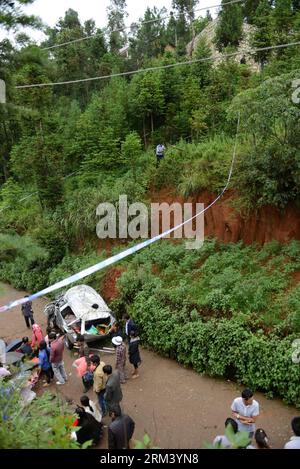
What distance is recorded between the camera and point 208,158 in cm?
1446

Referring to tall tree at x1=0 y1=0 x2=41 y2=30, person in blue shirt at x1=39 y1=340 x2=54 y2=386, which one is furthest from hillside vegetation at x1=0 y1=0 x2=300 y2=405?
person in blue shirt at x1=39 y1=340 x2=54 y2=386

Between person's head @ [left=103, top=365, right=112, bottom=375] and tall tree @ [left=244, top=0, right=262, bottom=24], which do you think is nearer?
person's head @ [left=103, top=365, right=112, bottom=375]

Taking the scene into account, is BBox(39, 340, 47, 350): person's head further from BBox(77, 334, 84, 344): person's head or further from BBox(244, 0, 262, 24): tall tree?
BBox(244, 0, 262, 24): tall tree

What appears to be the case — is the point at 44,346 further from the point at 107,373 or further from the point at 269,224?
the point at 269,224

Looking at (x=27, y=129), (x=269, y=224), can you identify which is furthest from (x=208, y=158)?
(x=27, y=129)

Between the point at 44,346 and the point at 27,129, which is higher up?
the point at 27,129

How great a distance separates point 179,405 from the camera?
8.55 m

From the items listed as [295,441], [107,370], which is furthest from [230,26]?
[295,441]

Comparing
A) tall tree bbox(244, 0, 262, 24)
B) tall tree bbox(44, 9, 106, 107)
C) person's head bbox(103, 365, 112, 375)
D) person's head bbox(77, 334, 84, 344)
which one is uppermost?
tall tree bbox(244, 0, 262, 24)

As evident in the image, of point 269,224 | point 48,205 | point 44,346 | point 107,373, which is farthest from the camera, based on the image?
point 48,205

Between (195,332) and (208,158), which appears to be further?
(208,158)

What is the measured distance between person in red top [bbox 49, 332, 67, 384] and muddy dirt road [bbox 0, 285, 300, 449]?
0.22 m

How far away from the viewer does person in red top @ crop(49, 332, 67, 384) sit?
30.3 ft

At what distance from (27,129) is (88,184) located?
16.0 ft
